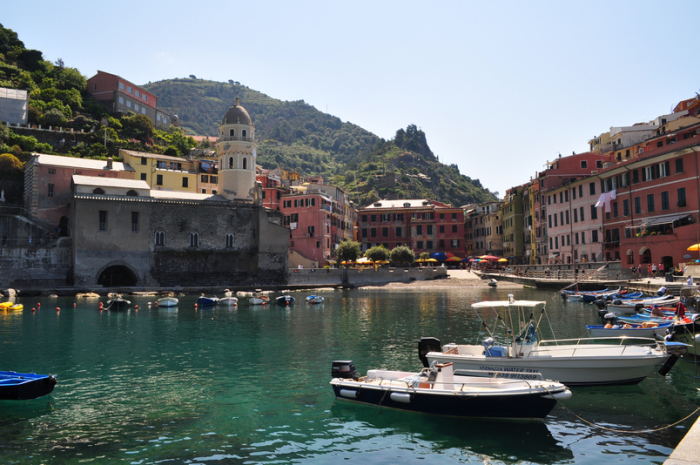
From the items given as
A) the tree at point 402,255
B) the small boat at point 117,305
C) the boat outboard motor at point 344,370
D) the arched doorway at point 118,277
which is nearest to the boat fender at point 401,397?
the boat outboard motor at point 344,370

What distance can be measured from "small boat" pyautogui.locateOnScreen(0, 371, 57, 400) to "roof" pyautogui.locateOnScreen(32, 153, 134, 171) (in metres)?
52.8

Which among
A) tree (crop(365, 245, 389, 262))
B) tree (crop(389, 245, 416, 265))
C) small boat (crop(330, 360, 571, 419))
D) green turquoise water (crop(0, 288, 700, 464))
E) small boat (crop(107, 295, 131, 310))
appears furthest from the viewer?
tree (crop(365, 245, 389, 262))

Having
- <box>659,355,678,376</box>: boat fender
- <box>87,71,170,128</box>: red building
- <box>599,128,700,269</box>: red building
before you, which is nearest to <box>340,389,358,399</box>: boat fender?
<box>659,355,678,376</box>: boat fender

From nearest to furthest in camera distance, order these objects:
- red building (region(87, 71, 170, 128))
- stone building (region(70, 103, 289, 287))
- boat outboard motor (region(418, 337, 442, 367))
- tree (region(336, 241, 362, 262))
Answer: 1. boat outboard motor (region(418, 337, 442, 367))
2. stone building (region(70, 103, 289, 287))
3. tree (region(336, 241, 362, 262))
4. red building (region(87, 71, 170, 128))

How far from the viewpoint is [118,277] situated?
199ft

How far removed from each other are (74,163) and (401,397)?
2448 inches

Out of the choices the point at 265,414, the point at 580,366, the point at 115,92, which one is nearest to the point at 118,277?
the point at 115,92

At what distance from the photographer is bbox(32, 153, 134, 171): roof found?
59.8 meters

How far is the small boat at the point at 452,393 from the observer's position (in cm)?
1238

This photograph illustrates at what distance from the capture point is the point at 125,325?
3288 centimetres

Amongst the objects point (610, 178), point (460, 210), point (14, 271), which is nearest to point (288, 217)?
point (460, 210)

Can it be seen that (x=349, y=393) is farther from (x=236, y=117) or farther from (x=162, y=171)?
(x=162, y=171)

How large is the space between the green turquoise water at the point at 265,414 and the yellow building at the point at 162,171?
158 feet

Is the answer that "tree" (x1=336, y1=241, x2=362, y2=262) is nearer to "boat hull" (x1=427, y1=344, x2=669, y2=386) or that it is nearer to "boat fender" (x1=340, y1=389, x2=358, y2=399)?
"boat hull" (x1=427, y1=344, x2=669, y2=386)
